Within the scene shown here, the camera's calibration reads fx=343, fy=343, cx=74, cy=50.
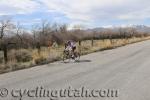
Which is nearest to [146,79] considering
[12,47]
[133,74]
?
[133,74]

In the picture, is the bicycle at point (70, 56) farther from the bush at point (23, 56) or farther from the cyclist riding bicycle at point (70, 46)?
the bush at point (23, 56)

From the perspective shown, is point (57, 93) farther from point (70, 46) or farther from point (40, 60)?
point (70, 46)

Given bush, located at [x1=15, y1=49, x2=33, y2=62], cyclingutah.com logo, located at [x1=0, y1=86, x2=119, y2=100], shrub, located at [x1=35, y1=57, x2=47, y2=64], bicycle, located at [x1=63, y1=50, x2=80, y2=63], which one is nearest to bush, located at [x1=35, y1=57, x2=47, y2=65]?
shrub, located at [x1=35, y1=57, x2=47, y2=64]

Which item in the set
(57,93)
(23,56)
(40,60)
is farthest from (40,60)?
(57,93)

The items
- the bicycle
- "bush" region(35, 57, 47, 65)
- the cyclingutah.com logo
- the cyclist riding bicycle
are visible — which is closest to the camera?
the cyclingutah.com logo

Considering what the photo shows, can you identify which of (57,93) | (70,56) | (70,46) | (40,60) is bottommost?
(40,60)

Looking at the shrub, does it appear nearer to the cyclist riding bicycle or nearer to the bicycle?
the bicycle

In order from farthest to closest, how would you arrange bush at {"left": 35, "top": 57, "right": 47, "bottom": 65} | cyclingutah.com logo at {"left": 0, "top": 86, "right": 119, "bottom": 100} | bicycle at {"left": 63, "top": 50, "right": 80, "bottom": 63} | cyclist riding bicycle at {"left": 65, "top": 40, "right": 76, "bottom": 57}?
cyclist riding bicycle at {"left": 65, "top": 40, "right": 76, "bottom": 57}, bicycle at {"left": 63, "top": 50, "right": 80, "bottom": 63}, bush at {"left": 35, "top": 57, "right": 47, "bottom": 65}, cyclingutah.com logo at {"left": 0, "top": 86, "right": 119, "bottom": 100}

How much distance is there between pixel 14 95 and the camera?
9.41 meters

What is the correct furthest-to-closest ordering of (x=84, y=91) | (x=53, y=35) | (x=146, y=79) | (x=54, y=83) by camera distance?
(x=53, y=35) → (x=146, y=79) → (x=54, y=83) → (x=84, y=91)

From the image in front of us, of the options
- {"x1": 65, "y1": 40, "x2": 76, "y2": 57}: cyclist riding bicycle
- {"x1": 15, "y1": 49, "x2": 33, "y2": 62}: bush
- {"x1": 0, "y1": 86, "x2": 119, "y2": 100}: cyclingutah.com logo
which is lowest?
{"x1": 15, "y1": 49, "x2": 33, "y2": 62}: bush

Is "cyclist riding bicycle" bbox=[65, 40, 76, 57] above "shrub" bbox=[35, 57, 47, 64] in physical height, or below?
above

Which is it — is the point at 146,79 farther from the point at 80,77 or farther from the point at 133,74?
the point at 80,77

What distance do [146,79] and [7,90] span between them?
5278mm
